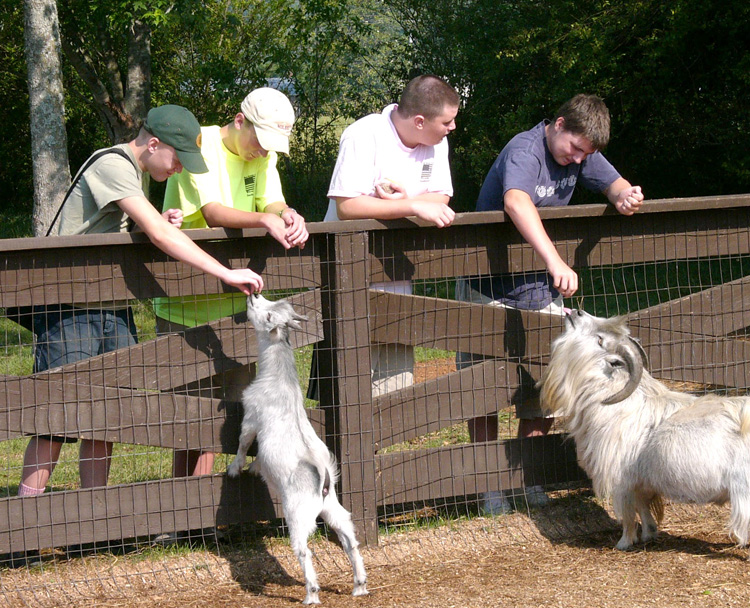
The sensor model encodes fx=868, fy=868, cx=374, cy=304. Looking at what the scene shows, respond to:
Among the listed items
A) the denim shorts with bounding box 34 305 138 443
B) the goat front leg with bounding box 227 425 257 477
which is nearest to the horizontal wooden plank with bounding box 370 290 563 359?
the goat front leg with bounding box 227 425 257 477

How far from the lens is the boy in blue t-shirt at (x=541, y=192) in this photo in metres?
4.35

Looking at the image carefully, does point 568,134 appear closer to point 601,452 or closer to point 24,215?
point 601,452

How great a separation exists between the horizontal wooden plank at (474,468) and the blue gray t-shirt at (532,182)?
80cm

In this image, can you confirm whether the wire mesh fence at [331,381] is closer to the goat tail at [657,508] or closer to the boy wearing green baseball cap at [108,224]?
the boy wearing green baseball cap at [108,224]

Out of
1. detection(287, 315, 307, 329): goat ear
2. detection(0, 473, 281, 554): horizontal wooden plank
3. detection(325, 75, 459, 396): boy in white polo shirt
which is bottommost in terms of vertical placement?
detection(0, 473, 281, 554): horizontal wooden plank

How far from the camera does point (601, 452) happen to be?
435 centimetres

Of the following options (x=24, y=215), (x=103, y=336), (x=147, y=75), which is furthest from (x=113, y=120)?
(x=103, y=336)

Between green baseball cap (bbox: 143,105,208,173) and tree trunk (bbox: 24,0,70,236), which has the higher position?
tree trunk (bbox: 24,0,70,236)

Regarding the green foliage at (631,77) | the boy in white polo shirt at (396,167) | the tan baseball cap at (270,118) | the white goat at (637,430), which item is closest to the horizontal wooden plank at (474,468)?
the white goat at (637,430)

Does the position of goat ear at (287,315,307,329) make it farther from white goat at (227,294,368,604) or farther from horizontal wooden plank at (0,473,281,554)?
horizontal wooden plank at (0,473,281,554)

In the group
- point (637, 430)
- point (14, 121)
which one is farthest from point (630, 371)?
point (14, 121)

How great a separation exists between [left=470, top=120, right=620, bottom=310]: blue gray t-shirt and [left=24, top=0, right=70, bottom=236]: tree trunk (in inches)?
351

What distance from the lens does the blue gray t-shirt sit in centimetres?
457

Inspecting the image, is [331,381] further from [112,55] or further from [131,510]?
[112,55]
